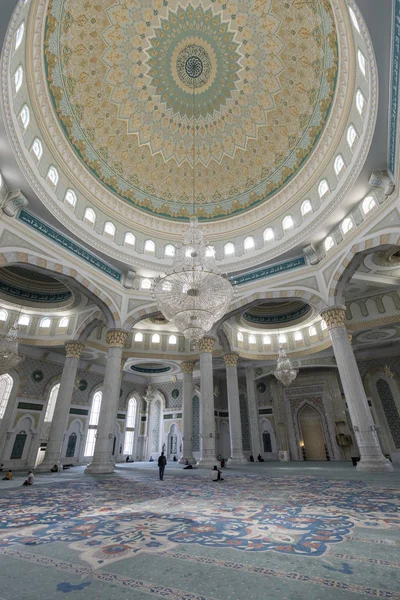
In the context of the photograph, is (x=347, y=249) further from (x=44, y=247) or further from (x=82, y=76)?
(x=82, y=76)

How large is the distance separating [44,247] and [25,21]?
5.81 metres

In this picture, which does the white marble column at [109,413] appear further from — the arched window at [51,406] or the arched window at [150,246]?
the arched window at [51,406]

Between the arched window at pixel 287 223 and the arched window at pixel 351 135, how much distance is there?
325 cm

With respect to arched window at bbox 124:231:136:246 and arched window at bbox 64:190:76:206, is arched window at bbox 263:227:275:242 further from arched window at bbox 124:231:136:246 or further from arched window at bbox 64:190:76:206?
arched window at bbox 64:190:76:206

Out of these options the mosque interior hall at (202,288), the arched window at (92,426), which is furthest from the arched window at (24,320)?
the arched window at (92,426)

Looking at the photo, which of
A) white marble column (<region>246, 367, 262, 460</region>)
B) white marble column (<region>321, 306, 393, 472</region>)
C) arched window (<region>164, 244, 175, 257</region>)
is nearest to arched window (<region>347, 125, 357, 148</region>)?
white marble column (<region>321, 306, 393, 472</region>)

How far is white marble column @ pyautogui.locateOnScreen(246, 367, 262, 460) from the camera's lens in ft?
52.4

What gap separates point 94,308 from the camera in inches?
514

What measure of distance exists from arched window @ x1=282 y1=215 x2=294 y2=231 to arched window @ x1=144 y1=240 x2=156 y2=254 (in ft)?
18.1

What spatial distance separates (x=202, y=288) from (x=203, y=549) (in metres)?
4.95

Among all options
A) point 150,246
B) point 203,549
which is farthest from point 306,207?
point 203,549

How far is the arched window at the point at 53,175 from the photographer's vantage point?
980 centimetres

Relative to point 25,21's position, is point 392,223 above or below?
below

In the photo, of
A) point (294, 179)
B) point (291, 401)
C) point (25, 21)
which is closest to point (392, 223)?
point (294, 179)
